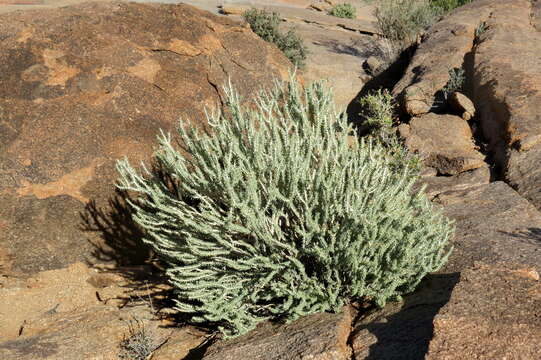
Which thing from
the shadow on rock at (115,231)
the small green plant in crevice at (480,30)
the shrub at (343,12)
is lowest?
the shadow on rock at (115,231)

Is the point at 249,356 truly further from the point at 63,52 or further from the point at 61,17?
the point at 61,17

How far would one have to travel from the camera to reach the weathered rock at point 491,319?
1.97m

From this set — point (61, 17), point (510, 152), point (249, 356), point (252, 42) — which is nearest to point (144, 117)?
point (61, 17)

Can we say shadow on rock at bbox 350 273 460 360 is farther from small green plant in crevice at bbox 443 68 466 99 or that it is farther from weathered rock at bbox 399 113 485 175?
small green plant in crevice at bbox 443 68 466 99

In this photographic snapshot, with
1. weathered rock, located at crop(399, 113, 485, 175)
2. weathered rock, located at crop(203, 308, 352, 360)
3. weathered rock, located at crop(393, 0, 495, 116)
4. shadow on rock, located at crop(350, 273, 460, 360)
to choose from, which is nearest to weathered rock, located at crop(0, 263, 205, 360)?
weathered rock, located at crop(203, 308, 352, 360)

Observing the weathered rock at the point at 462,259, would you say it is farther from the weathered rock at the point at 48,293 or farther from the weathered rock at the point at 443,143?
the weathered rock at the point at 48,293

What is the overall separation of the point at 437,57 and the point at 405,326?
6.73m

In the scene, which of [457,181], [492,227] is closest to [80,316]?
[492,227]

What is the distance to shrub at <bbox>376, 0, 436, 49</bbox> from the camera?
37.9ft

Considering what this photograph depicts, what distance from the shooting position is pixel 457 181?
5.04m

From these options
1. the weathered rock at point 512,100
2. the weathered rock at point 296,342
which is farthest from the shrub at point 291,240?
the weathered rock at point 512,100

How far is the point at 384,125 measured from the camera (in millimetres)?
6121

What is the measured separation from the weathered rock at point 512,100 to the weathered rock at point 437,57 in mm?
436

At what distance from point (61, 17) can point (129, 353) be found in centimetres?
329
